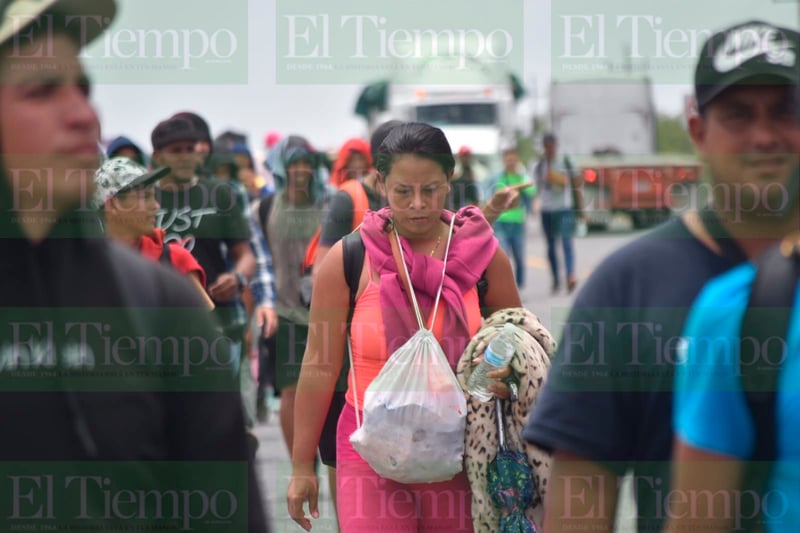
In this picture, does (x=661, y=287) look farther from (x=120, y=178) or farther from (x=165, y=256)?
(x=165, y=256)

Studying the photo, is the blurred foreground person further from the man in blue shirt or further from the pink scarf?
the pink scarf

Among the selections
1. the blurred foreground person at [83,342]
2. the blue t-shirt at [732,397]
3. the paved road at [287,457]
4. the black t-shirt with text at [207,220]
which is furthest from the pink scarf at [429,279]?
the black t-shirt with text at [207,220]

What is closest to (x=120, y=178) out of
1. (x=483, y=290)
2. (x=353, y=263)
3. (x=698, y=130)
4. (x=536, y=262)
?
(x=353, y=263)

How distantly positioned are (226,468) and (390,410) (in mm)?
1756

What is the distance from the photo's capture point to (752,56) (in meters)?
2.86

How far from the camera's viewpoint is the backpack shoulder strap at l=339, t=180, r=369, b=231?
6.30 m

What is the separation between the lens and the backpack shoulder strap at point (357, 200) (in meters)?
6.30

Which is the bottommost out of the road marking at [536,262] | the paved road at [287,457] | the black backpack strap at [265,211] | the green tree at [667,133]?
the paved road at [287,457]

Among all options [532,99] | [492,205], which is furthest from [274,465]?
[532,99]

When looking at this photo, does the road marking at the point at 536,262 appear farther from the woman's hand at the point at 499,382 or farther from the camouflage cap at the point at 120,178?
the woman's hand at the point at 499,382

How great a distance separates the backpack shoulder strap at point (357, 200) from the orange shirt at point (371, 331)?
1523mm

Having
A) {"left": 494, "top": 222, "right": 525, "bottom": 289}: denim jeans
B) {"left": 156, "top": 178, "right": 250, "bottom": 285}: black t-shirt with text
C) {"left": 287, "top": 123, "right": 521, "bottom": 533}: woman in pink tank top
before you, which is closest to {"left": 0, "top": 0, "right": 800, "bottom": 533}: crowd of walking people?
{"left": 287, "top": 123, "right": 521, "bottom": 533}: woman in pink tank top

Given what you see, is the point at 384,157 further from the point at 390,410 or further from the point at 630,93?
the point at 630,93

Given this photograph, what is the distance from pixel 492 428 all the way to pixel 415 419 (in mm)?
250
